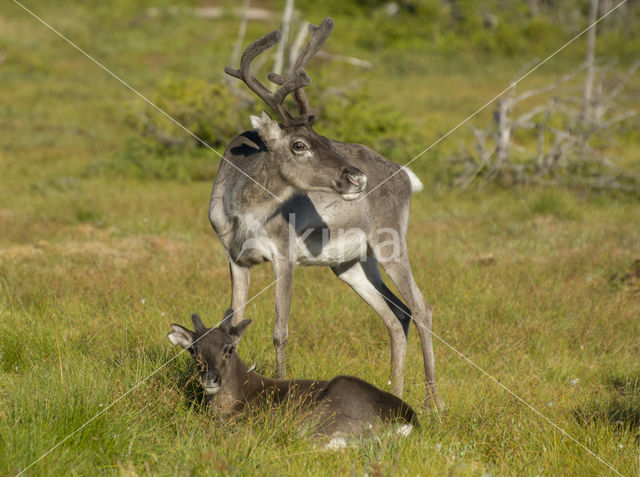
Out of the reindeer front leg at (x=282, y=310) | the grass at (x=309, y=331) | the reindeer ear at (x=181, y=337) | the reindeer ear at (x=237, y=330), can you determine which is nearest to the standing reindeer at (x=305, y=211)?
the reindeer front leg at (x=282, y=310)

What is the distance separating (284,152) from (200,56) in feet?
104

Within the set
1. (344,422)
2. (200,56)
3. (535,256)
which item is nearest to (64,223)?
(535,256)

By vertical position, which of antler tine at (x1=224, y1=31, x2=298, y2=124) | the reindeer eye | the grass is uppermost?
antler tine at (x1=224, y1=31, x2=298, y2=124)

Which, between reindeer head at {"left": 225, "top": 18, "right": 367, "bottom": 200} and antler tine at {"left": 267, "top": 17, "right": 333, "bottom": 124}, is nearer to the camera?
reindeer head at {"left": 225, "top": 18, "right": 367, "bottom": 200}

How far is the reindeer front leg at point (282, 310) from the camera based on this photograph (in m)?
5.42

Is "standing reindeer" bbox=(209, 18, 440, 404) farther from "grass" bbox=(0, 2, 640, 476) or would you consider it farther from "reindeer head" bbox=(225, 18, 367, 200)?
"grass" bbox=(0, 2, 640, 476)

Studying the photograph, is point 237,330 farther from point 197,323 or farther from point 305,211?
point 305,211

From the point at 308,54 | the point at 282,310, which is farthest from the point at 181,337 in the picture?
the point at 308,54

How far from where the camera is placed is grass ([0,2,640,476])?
4.05 m

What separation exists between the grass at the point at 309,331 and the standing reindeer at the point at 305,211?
455mm

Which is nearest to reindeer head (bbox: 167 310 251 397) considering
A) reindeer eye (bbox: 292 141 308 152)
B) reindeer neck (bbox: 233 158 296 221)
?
reindeer neck (bbox: 233 158 296 221)

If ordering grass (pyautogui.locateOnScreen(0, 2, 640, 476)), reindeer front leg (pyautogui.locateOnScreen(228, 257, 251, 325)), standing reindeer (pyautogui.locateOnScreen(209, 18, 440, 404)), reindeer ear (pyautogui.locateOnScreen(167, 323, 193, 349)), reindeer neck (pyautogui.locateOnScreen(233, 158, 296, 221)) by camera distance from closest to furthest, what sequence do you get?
grass (pyautogui.locateOnScreen(0, 2, 640, 476)) → reindeer ear (pyautogui.locateOnScreen(167, 323, 193, 349)) → standing reindeer (pyautogui.locateOnScreen(209, 18, 440, 404)) → reindeer neck (pyautogui.locateOnScreen(233, 158, 296, 221)) → reindeer front leg (pyautogui.locateOnScreen(228, 257, 251, 325))

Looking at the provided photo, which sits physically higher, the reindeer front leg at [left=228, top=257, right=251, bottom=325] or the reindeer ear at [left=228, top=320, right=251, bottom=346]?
the reindeer ear at [left=228, top=320, right=251, bottom=346]

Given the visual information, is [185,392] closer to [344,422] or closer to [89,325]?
[344,422]
